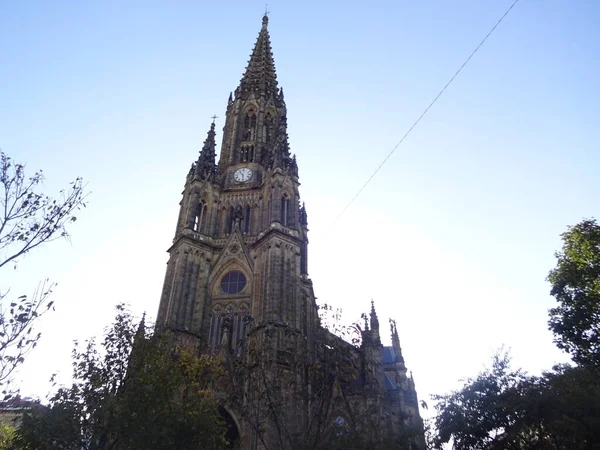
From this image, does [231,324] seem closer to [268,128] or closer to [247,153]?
[247,153]

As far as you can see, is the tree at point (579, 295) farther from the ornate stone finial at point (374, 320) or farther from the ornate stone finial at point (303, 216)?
the ornate stone finial at point (303, 216)

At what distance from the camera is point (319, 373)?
16984mm

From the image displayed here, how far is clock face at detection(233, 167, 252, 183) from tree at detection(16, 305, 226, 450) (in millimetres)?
20467

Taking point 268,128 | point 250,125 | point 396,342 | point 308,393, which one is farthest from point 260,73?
point 308,393

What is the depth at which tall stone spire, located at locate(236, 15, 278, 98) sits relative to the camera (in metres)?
44.0

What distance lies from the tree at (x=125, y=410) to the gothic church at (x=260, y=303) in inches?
112

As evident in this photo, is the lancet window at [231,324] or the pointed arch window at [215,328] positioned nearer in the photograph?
the lancet window at [231,324]

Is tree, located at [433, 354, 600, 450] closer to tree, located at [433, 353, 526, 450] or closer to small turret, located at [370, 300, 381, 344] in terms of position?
tree, located at [433, 353, 526, 450]

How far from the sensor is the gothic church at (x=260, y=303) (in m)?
19.0

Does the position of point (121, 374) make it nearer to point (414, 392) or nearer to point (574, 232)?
point (574, 232)

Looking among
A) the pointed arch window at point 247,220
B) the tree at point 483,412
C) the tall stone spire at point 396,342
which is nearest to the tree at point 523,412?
the tree at point 483,412

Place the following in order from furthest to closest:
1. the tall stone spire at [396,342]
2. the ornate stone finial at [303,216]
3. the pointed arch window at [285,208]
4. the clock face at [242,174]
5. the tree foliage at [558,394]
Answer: the tall stone spire at [396,342]
the ornate stone finial at [303,216]
the clock face at [242,174]
the pointed arch window at [285,208]
the tree foliage at [558,394]

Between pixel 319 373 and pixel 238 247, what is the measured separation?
15.1 metres

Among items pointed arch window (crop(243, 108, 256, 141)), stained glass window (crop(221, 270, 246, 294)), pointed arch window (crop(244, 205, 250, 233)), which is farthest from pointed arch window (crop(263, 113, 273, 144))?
stained glass window (crop(221, 270, 246, 294))
